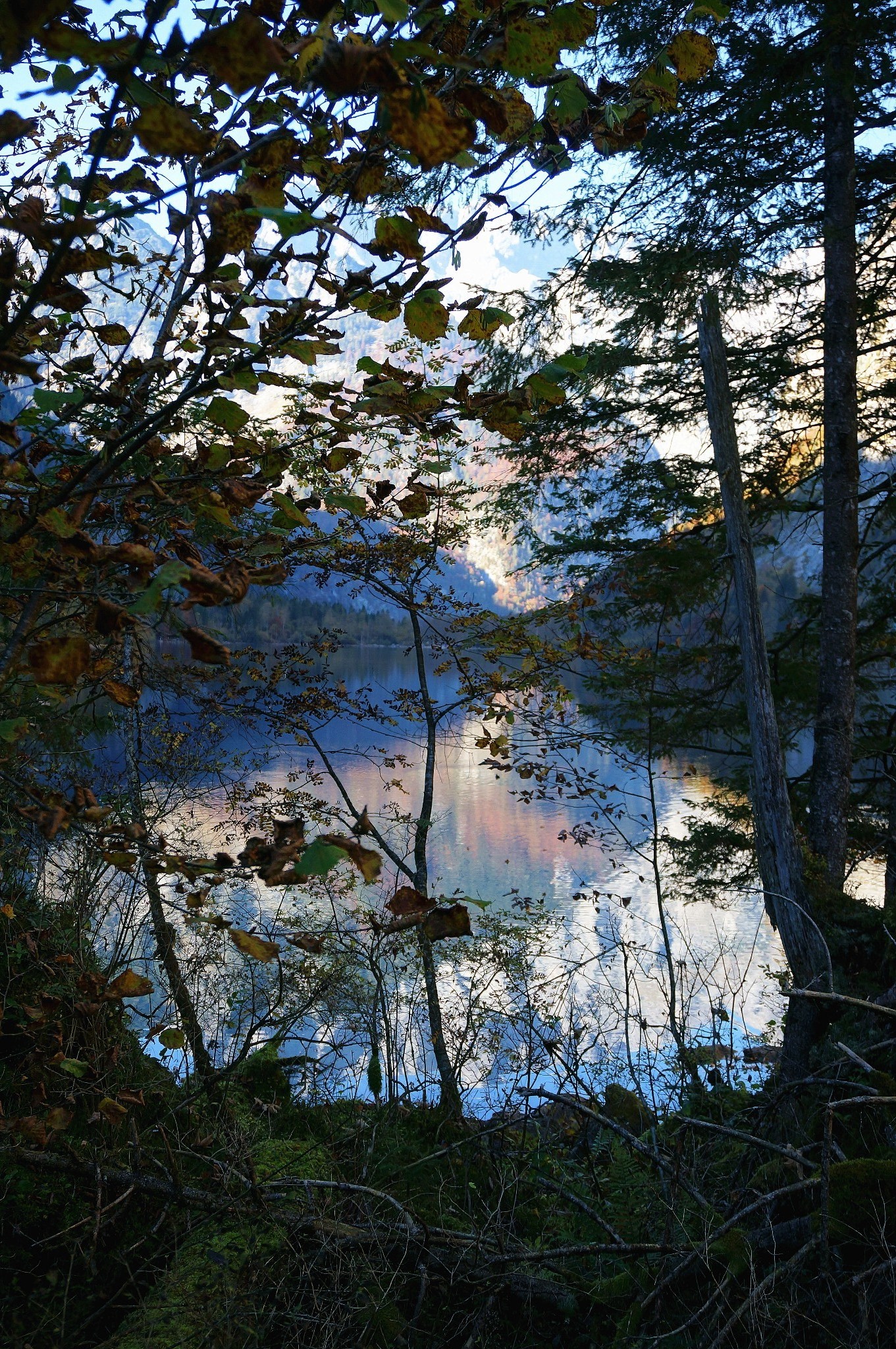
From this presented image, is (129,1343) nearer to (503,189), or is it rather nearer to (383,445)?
(503,189)

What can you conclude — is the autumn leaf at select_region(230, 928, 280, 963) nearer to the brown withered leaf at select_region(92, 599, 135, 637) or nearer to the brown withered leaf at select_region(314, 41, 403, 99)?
the brown withered leaf at select_region(92, 599, 135, 637)

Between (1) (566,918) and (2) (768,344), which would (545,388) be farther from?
(1) (566,918)

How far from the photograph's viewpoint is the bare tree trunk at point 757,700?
5711 millimetres

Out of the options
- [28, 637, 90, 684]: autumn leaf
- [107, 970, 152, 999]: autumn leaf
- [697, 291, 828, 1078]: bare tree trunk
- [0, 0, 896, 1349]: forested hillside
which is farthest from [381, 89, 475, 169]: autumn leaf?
[697, 291, 828, 1078]: bare tree trunk

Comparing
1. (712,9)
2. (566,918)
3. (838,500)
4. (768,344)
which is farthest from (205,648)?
(566,918)

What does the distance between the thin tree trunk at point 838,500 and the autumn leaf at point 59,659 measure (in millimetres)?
6524

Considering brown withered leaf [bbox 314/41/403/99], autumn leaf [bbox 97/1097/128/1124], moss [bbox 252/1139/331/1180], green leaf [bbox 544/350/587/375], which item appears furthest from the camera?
moss [bbox 252/1139/331/1180]

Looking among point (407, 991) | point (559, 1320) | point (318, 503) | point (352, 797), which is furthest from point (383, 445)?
point (352, 797)

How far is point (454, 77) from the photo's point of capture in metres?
1.23

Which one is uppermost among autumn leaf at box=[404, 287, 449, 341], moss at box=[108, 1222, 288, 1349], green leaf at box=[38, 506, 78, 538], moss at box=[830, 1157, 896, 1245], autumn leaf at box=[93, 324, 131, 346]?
autumn leaf at box=[93, 324, 131, 346]

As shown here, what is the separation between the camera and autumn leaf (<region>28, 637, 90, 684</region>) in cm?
115

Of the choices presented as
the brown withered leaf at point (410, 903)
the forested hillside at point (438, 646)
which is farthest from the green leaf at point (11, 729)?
the brown withered leaf at point (410, 903)

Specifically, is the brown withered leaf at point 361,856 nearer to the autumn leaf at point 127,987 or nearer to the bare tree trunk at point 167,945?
the autumn leaf at point 127,987

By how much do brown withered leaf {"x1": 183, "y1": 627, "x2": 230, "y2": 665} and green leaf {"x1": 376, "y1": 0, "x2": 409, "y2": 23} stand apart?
75cm
